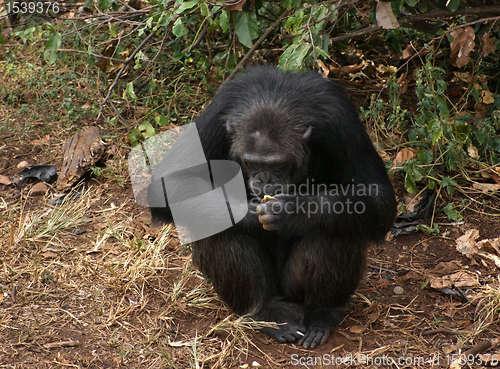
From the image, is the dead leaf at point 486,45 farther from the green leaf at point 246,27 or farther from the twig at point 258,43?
the green leaf at point 246,27

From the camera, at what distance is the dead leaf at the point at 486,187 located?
744 cm

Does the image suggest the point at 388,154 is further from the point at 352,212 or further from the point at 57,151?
the point at 57,151

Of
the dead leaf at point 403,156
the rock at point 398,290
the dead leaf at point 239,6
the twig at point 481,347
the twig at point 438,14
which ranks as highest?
the dead leaf at point 239,6

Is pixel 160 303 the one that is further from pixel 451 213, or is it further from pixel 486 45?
pixel 486 45

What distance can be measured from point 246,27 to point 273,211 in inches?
106

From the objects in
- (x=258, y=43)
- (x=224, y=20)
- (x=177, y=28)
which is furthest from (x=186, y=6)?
(x=258, y=43)

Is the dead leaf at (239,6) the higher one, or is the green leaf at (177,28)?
the dead leaf at (239,6)

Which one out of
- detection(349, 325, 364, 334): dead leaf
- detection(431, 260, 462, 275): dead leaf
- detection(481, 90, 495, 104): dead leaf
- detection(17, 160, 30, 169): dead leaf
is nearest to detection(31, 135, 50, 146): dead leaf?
detection(17, 160, 30, 169): dead leaf

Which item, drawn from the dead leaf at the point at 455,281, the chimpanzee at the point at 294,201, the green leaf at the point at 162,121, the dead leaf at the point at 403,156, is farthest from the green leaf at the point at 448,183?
the green leaf at the point at 162,121

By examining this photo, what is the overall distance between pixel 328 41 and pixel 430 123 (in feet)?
4.91

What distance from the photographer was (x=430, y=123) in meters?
6.73

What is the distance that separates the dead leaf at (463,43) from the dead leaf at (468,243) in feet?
6.50

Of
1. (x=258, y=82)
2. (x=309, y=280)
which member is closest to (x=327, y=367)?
(x=309, y=280)

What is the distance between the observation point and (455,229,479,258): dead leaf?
21.9ft
